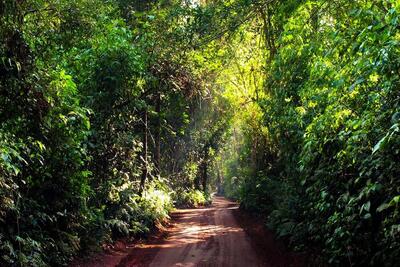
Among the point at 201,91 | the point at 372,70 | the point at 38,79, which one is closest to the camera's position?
the point at 372,70

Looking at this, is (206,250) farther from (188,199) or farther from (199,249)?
(188,199)

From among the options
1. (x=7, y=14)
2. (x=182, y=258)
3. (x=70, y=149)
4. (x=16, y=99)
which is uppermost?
(x=7, y=14)

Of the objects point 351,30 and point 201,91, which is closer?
point 351,30

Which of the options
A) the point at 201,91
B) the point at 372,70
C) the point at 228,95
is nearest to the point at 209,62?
the point at 201,91

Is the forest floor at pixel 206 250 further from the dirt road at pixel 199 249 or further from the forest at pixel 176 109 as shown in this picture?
the forest at pixel 176 109

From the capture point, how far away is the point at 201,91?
16484 millimetres

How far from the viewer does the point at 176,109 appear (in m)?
18.1

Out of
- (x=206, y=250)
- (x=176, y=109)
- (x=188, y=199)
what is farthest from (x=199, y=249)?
(x=188, y=199)

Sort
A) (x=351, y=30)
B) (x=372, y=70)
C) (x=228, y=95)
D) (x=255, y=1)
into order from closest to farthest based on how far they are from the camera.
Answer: (x=372, y=70), (x=351, y=30), (x=255, y=1), (x=228, y=95)

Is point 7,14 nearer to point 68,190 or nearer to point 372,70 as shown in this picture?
point 68,190

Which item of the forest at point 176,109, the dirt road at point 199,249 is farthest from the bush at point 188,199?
the dirt road at point 199,249

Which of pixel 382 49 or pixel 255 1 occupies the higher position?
pixel 255 1

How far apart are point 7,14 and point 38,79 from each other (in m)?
1.14

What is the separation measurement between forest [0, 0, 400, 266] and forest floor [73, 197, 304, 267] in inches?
18.4
